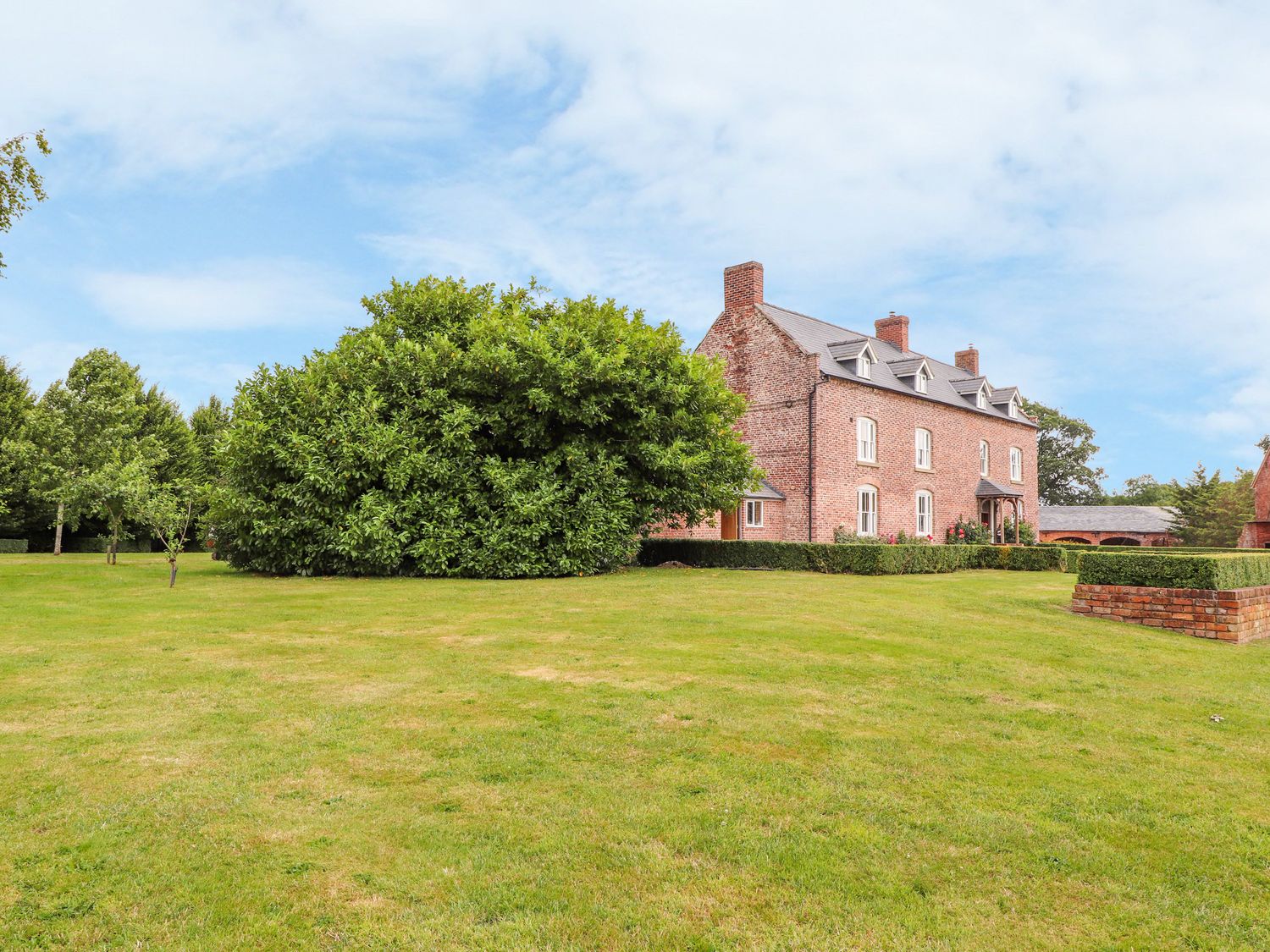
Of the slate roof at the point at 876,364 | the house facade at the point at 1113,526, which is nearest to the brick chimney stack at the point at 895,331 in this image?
the slate roof at the point at 876,364

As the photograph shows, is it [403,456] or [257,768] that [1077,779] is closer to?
[257,768]

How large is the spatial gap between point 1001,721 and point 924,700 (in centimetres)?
77

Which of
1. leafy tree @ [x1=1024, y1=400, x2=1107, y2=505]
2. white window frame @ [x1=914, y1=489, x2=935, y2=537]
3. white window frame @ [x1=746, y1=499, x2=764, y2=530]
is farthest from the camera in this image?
leafy tree @ [x1=1024, y1=400, x2=1107, y2=505]

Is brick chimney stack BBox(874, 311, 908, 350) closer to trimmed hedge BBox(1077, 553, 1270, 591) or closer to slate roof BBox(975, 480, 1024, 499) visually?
slate roof BBox(975, 480, 1024, 499)

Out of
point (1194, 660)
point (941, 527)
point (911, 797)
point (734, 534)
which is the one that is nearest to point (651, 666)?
point (911, 797)

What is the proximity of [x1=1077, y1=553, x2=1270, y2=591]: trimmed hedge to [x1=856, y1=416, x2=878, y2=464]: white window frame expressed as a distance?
1883 centimetres

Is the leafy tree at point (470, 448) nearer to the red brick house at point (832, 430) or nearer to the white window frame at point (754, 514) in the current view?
the red brick house at point (832, 430)

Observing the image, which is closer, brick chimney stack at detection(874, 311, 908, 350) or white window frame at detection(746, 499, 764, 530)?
white window frame at detection(746, 499, 764, 530)

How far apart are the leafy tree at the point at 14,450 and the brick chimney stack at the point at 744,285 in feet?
107

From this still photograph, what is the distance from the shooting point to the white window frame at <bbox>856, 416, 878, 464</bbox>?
32.7m

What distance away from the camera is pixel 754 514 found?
104ft

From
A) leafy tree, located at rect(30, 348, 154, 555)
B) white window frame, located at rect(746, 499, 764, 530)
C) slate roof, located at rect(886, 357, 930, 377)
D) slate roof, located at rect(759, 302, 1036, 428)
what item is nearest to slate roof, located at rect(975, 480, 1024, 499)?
slate roof, located at rect(759, 302, 1036, 428)

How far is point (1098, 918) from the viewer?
352cm

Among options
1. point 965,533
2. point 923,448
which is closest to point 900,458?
point 923,448
